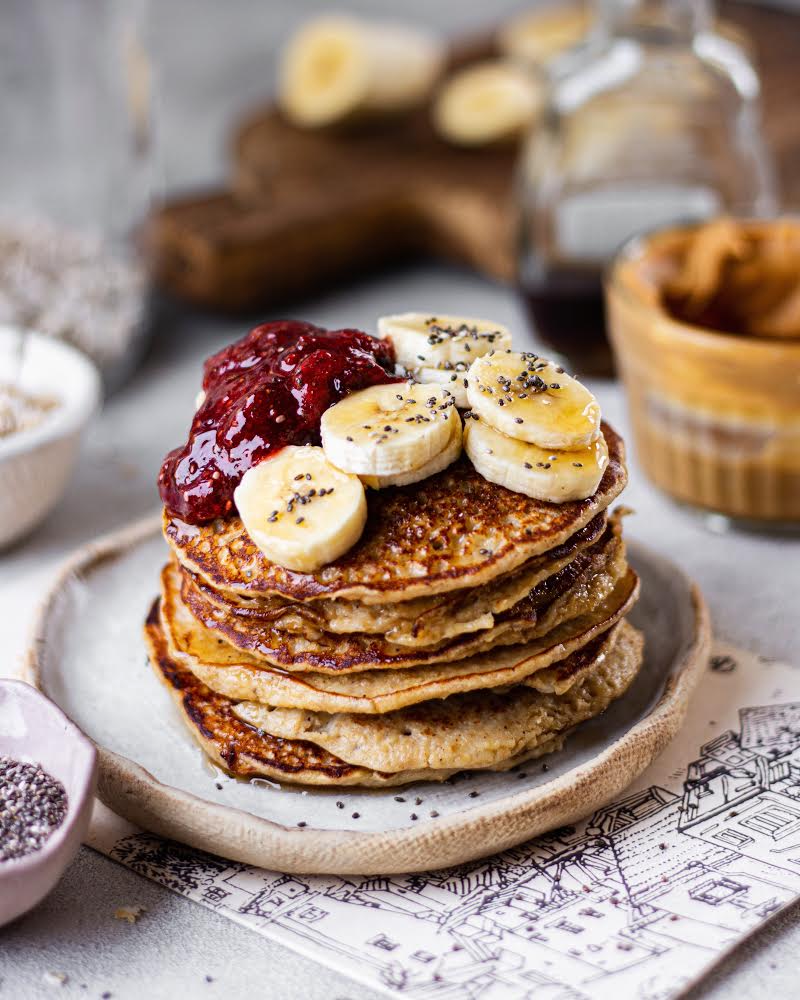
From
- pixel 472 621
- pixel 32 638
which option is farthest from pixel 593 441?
pixel 32 638

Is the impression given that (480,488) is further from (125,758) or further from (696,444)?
(696,444)

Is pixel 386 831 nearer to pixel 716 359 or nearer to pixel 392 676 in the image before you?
pixel 392 676

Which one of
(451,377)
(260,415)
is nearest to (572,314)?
(451,377)

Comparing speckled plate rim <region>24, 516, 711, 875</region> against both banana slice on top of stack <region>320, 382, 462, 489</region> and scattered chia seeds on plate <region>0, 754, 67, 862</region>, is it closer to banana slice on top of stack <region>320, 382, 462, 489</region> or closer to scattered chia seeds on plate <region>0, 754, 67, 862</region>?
scattered chia seeds on plate <region>0, 754, 67, 862</region>

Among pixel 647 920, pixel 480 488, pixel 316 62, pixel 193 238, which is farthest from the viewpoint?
pixel 316 62

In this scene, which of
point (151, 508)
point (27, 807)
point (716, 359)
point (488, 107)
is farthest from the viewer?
point (488, 107)

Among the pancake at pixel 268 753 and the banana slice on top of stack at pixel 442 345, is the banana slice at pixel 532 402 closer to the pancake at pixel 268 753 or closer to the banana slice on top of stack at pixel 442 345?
the banana slice on top of stack at pixel 442 345
